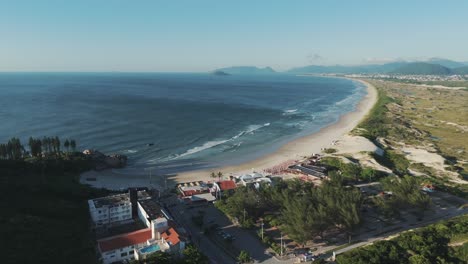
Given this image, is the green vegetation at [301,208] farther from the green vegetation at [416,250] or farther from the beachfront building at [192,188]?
the beachfront building at [192,188]

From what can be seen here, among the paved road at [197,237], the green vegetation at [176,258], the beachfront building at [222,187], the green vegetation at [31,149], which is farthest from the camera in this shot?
the green vegetation at [31,149]

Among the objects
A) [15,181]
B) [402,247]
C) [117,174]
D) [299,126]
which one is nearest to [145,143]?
[117,174]

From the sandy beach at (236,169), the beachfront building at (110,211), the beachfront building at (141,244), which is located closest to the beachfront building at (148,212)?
the beachfront building at (110,211)

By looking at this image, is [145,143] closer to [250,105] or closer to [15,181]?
[15,181]

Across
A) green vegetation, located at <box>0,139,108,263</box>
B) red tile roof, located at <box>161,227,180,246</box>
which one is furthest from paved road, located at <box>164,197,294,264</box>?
green vegetation, located at <box>0,139,108,263</box>

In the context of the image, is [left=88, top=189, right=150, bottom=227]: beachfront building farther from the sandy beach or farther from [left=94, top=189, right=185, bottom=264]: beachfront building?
the sandy beach

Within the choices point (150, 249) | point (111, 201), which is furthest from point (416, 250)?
point (111, 201)

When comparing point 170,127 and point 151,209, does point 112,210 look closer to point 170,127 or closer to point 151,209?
point 151,209
